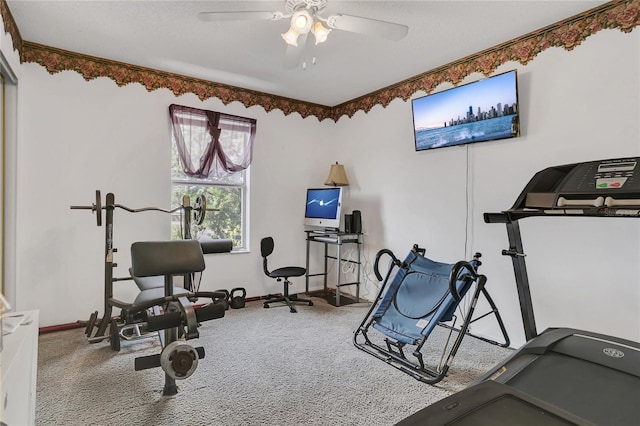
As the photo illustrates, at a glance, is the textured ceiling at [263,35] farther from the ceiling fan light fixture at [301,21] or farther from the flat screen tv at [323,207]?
the flat screen tv at [323,207]

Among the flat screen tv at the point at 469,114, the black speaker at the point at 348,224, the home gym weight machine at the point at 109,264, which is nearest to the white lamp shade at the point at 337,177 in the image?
the black speaker at the point at 348,224

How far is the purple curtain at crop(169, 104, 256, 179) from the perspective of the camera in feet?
13.0

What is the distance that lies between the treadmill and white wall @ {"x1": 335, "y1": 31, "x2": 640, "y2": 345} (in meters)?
0.71

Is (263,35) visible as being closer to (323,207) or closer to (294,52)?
(294,52)

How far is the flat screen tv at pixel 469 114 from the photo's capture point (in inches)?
119

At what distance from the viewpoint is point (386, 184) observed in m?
4.36

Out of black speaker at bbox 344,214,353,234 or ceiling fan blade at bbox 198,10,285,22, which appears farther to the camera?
black speaker at bbox 344,214,353,234

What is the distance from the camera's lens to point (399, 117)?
164 inches

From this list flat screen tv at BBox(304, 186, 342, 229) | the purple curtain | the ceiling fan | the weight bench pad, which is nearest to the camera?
the weight bench pad

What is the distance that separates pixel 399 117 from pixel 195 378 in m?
3.39

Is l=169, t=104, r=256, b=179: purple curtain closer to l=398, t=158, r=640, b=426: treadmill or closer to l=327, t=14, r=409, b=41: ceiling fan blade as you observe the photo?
l=327, t=14, r=409, b=41: ceiling fan blade

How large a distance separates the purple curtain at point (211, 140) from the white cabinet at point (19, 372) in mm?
2592

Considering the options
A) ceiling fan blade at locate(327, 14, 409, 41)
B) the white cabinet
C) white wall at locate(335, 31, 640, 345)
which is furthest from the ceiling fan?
the white cabinet

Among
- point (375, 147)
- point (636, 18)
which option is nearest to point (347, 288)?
point (375, 147)
